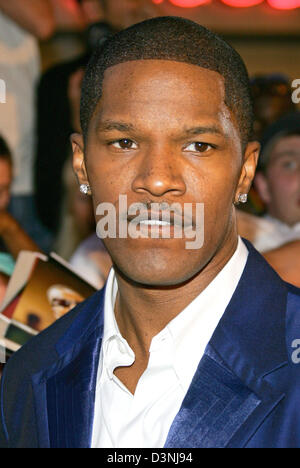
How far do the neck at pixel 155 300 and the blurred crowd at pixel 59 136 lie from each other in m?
1.98

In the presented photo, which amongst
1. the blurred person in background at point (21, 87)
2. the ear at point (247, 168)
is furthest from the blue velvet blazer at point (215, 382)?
the blurred person in background at point (21, 87)

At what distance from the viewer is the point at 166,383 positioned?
5.25 feet

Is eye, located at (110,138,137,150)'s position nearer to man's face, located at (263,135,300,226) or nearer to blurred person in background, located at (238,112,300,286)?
blurred person in background, located at (238,112,300,286)

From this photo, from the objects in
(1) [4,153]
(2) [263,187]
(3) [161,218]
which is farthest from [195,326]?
(2) [263,187]

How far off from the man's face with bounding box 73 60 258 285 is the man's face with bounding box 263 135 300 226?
214 centimetres

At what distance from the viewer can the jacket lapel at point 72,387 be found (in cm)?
165

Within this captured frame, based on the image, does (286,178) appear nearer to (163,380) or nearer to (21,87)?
(21,87)

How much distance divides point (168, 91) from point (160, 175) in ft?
0.62

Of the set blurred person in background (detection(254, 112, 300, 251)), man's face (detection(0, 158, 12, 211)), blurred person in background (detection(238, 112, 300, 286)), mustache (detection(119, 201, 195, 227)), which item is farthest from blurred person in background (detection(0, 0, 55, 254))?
mustache (detection(119, 201, 195, 227))

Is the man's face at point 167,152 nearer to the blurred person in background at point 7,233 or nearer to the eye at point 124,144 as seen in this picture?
the eye at point 124,144
